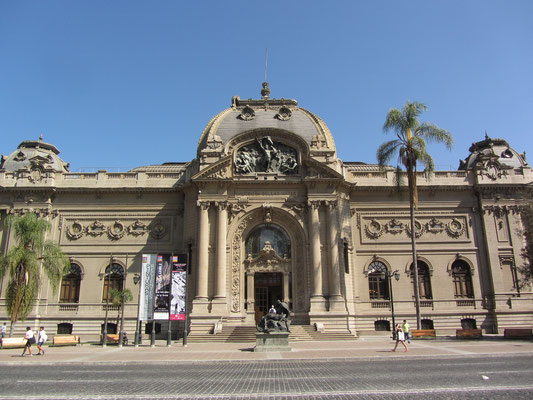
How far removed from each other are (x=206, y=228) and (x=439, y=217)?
68.7 feet

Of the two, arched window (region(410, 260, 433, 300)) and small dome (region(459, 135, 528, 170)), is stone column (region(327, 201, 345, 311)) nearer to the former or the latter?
arched window (region(410, 260, 433, 300))

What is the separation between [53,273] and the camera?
3147cm

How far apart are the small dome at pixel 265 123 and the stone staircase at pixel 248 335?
15.5 metres

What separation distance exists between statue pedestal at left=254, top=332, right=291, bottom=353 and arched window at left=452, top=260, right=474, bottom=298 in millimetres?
20580

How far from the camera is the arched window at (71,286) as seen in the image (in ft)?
123

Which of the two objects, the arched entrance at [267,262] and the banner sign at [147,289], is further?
the arched entrance at [267,262]

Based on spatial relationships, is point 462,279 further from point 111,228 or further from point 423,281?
point 111,228

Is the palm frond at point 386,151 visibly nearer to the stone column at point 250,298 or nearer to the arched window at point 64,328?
the stone column at point 250,298

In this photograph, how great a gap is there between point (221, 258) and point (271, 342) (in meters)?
11.7

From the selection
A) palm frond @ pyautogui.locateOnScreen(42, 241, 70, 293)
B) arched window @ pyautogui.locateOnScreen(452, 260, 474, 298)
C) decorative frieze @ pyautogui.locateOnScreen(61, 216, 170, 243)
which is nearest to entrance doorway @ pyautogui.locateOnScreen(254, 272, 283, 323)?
decorative frieze @ pyautogui.locateOnScreen(61, 216, 170, 243)

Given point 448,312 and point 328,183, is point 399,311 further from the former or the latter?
point 328,183

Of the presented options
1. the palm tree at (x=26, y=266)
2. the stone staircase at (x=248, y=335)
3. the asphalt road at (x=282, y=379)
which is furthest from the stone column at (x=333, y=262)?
the palm tree at (x=26, y=266)

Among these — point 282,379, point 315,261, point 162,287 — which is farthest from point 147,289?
point 282,379

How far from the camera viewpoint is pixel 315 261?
34.5 m
